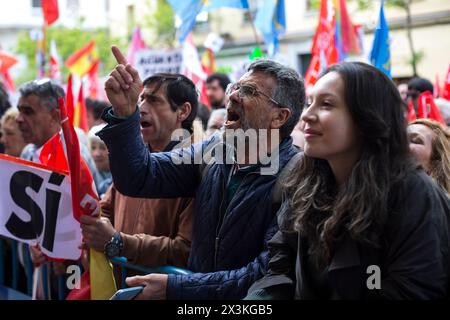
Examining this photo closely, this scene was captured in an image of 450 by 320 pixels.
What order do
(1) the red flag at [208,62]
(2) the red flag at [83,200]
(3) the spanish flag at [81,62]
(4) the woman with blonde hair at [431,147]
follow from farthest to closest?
(3) the spanish flag at [81,62] → (1) the red flag at [208,62] → (4) the woman with blonde hair at [431,147] → (2) the red flag at [83,200]

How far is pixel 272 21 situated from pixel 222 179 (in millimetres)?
5689

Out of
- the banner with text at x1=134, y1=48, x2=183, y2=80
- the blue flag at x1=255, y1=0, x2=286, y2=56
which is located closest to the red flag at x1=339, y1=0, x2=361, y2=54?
the blue flag at x1=255, y1=0, x2=286, y2=56

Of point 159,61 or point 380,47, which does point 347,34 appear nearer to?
point 159,61

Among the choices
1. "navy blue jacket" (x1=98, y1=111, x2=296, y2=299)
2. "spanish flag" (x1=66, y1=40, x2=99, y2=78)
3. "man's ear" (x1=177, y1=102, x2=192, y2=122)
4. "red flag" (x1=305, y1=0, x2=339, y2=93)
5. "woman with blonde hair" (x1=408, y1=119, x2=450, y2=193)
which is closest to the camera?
"navy blue jacket" (x1=98, y1=111, x2=296, y2=299)

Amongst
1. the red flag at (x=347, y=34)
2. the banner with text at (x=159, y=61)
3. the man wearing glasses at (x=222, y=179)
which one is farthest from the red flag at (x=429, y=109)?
the red flag at (x=347, y=34)

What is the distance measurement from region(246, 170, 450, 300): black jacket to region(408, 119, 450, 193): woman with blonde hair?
136 centimetres

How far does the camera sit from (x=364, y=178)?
2.22 meters

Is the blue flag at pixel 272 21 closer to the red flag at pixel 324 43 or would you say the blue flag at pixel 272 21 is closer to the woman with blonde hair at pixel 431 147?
the red flag at pixel 324 43

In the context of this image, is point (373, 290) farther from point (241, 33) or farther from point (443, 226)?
point (241, 33)

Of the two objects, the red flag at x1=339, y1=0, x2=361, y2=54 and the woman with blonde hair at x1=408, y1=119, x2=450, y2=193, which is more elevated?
the red flag at x1=339, y1=0, x2=361, y2=54

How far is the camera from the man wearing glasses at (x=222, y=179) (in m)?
2.74

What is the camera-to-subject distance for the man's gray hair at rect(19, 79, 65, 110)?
195 inches

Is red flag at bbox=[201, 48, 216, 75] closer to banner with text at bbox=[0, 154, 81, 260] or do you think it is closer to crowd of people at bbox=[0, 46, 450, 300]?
crowd of people at bbox=[0, 46, 450, 300]
